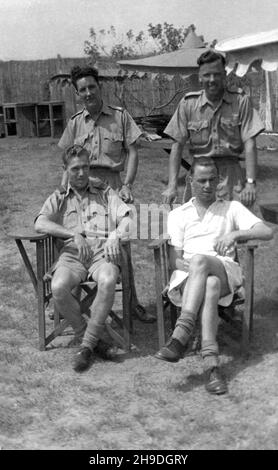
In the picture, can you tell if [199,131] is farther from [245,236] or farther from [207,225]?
[245,236]

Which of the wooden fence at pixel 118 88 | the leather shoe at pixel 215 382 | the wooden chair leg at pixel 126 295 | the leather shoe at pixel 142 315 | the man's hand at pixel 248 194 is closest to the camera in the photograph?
the leather shoe at pixel 215 382

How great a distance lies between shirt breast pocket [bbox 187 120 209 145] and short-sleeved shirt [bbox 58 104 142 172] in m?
0.40

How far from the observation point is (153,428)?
322 centimetres

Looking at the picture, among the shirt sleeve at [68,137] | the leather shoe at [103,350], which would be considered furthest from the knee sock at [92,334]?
the shirt sleeve at [68,137]

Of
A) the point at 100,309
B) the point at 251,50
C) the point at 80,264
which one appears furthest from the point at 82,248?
the point at 251,50

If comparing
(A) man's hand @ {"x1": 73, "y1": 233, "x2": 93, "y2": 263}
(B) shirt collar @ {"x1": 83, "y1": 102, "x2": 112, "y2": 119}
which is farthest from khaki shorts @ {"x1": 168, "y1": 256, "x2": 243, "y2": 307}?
(B) shirt collar @ {"x1": 83, "y1": 102, "x2": 112, "y2": 119}

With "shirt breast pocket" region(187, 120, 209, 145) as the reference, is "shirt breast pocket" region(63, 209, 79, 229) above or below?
below

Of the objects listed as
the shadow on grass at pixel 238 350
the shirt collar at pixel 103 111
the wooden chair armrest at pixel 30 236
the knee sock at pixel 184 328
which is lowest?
the shadow on grass at pixel 238 350

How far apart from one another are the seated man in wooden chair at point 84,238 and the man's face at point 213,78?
914mm

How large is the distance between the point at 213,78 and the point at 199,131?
402 mm

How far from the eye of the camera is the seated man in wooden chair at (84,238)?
403cm

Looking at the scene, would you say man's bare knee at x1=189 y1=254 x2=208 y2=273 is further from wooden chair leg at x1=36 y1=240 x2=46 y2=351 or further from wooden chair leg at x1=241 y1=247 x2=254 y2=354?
wooden chair leg at x1=36 y1=240 x2=46 y2=351

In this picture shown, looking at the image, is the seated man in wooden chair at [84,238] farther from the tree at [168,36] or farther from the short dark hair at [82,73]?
the tree at [168,36]

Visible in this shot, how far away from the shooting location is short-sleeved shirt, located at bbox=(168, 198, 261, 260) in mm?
4070
